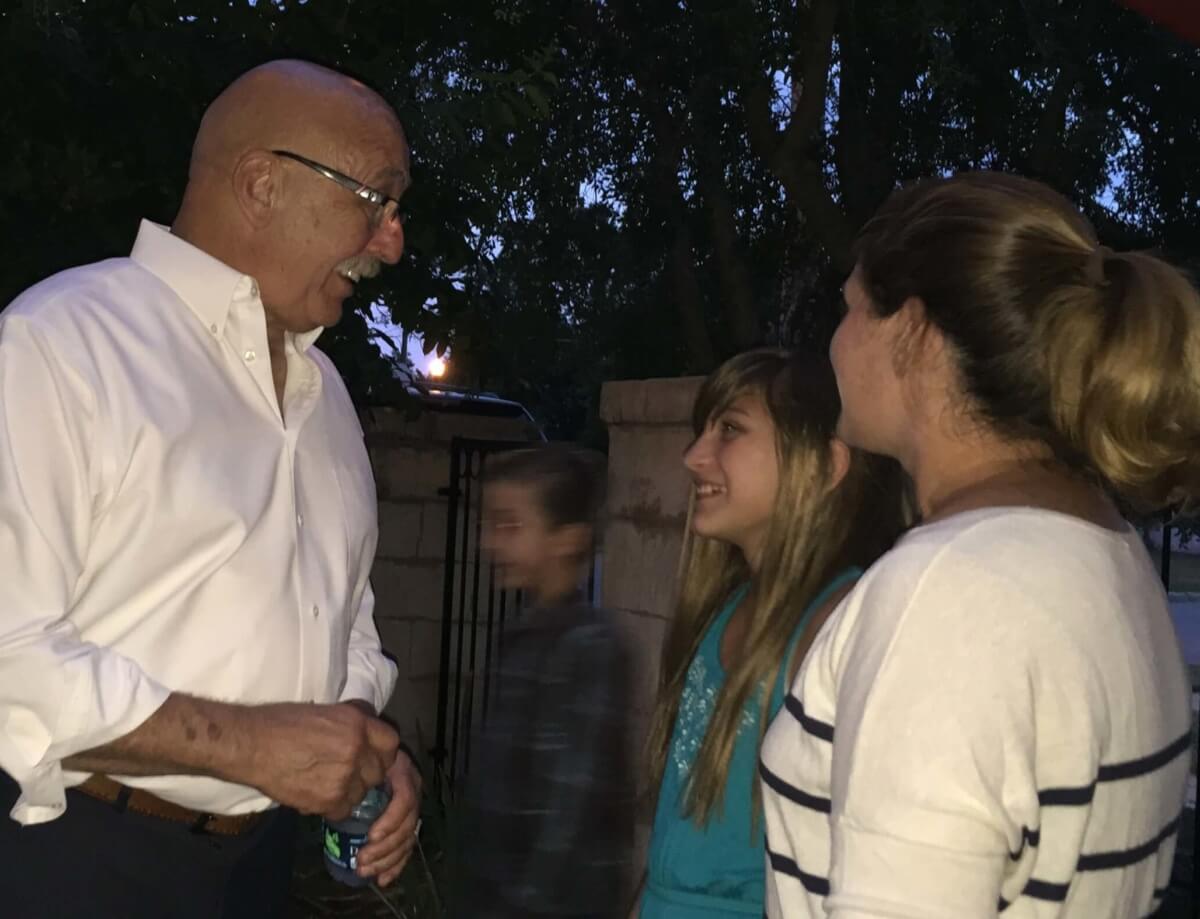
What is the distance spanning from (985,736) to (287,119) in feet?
5.13

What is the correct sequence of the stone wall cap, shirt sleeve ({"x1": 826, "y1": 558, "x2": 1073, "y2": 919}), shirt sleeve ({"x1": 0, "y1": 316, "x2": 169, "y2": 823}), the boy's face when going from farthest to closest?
the stone wall cap < the boy's face < shirt sleeve ({"x1": 0, "y1": 316, "x2": 169, "y2": 823}) < shirt sleeve ({"x1": 826, "y1": 558, "x2": 1073, "y2": 919})

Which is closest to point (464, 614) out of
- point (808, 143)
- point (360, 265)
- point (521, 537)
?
point (808, 143)

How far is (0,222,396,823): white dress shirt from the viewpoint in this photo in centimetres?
160

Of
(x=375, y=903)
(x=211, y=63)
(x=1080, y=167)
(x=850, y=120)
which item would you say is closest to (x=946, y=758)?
(x=211, y=63)

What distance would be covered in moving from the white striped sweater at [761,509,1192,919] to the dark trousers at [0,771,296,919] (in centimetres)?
102

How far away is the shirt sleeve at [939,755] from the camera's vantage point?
106 centimetres

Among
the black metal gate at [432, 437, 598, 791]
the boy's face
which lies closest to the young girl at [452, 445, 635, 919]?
the boy's face

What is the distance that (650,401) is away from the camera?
373 centimetres

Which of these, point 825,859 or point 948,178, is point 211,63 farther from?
point 825,859

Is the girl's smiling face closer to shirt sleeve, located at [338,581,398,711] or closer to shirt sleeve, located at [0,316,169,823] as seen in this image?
shirt sleeve, located at [338,581,398,711]

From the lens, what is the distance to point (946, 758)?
1.06m

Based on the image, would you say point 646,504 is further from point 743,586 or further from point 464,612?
point 464,612

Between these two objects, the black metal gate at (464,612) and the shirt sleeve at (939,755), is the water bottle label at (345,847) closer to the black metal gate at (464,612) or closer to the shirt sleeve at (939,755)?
the shirt sleeve at (939,755)

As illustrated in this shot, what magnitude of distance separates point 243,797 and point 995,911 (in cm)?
122
